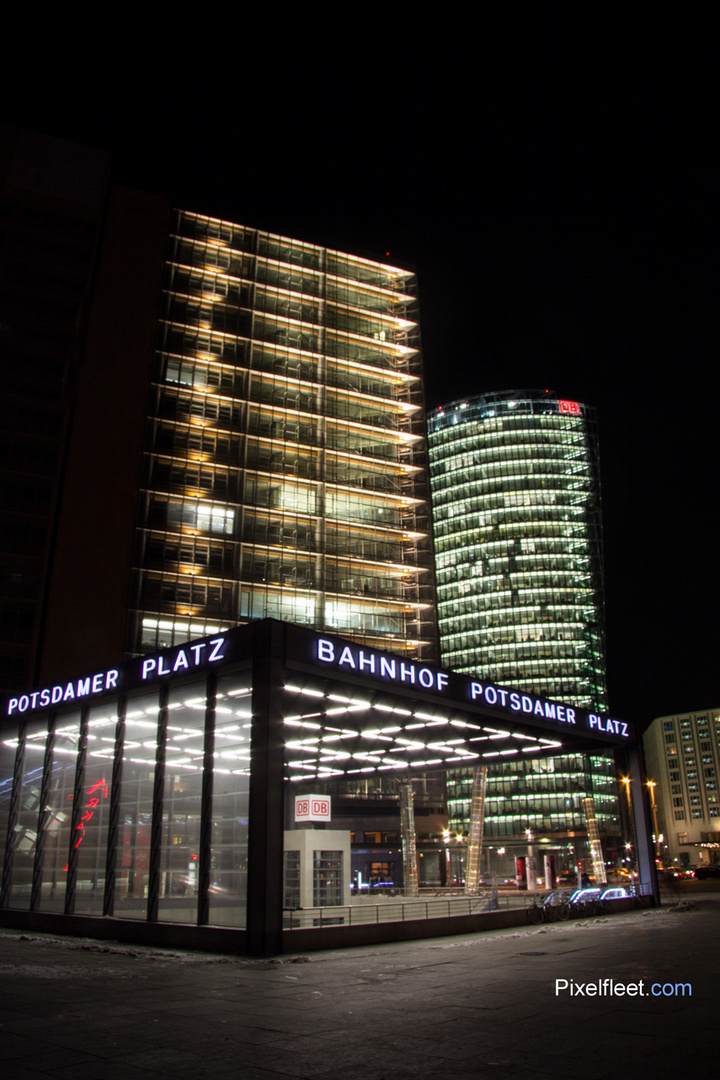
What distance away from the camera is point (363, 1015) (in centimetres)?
1216

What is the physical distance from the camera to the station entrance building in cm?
2230

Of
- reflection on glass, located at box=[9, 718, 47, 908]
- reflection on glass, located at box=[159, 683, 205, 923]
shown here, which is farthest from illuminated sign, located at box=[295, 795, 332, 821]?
reflection on glass, located at box=[9, 718, 47, 908]

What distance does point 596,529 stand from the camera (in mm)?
163250

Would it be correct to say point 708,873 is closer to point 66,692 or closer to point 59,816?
point 59,816

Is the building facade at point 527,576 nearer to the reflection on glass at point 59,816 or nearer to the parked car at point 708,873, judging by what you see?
the parked car at point 708,873

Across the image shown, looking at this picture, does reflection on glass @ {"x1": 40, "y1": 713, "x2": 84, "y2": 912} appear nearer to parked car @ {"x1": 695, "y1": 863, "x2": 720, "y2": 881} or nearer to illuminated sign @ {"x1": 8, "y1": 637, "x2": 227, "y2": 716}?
illuminated sign @ {"x1": 8, "y1": 637, "x2": 227, "y2": 716}

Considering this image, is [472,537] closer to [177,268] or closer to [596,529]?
[596,529]

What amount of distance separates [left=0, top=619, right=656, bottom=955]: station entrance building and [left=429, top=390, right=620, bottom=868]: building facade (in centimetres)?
11584

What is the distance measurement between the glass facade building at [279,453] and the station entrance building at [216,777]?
4203cm

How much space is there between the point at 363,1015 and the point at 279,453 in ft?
254

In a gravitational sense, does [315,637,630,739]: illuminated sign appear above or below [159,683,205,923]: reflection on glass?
above

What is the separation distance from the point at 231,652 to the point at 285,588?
58.2 meters

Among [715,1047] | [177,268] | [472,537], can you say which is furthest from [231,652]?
[472,537]

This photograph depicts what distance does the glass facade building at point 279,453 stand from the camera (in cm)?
7938
